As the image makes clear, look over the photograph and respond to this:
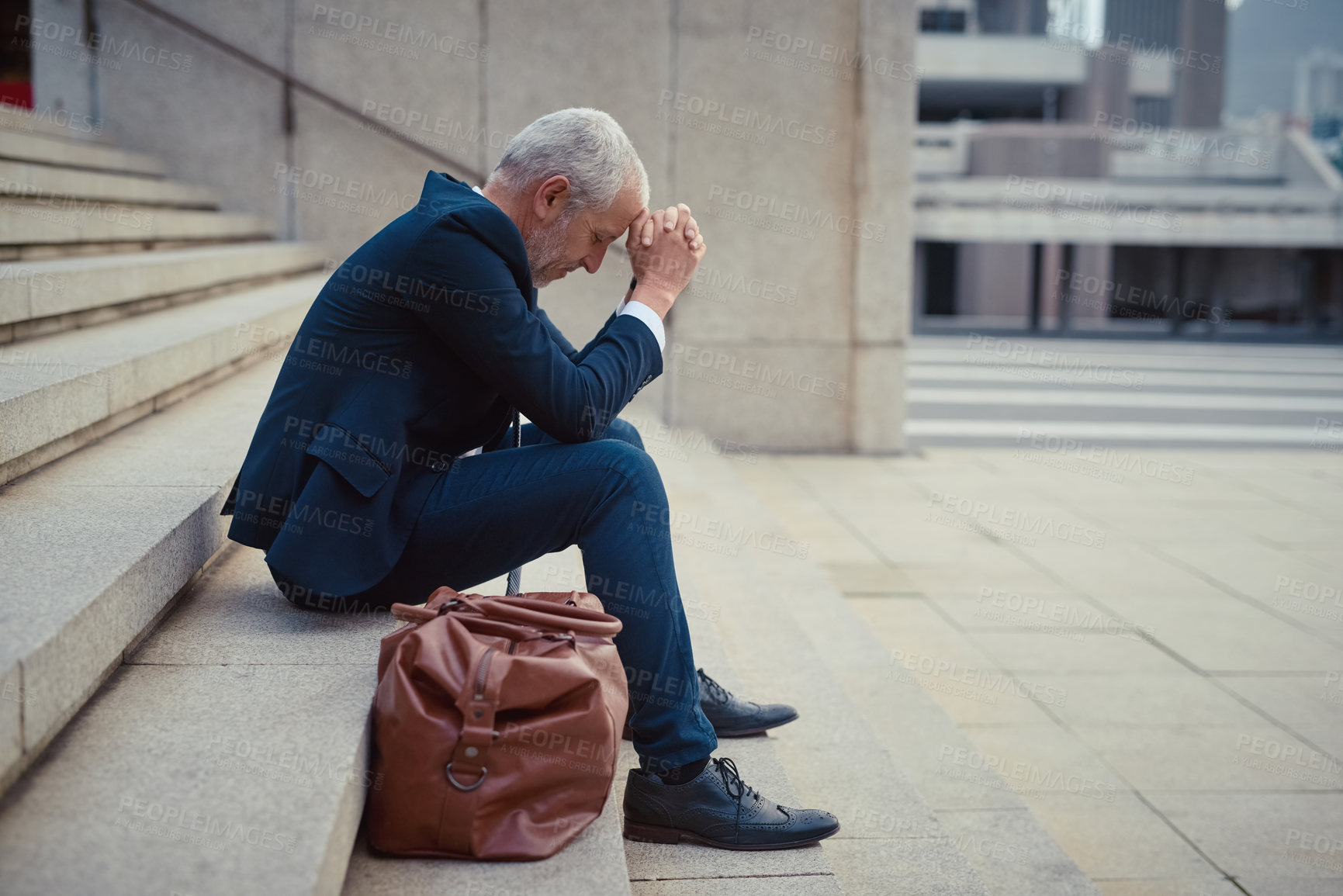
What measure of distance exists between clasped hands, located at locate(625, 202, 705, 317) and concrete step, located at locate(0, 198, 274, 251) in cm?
243

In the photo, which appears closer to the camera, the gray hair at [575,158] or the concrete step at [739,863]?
the concrete step at [739,863]

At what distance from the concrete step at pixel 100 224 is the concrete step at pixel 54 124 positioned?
47 centimetres

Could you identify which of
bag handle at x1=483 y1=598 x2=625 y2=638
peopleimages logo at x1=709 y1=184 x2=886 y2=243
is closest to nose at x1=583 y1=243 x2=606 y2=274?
bag handle at x1=483 y1=598 x2=625 y2=638

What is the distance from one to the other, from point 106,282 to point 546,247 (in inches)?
87.5

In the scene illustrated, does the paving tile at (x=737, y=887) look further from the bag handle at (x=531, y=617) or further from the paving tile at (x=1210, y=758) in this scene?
the paving tile at (x=1210, y=758)

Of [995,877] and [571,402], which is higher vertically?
[571,402]

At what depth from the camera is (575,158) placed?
2.24m

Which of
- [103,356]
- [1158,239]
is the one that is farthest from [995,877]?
[1158,239]

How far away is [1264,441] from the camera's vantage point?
918cm

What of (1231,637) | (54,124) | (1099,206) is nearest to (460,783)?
(1231,637)

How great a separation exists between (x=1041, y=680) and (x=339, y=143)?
5.37 meters

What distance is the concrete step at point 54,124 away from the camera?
191 inches

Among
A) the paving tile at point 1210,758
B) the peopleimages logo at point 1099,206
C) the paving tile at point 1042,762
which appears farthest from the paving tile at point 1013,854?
the peopleimages logo at point 1099,206

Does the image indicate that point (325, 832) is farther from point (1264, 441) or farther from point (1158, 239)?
point (1158, 239)
